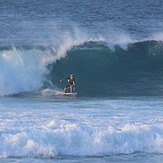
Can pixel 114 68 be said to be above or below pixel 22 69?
above

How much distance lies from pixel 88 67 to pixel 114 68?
125 cm

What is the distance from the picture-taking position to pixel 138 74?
27.5m

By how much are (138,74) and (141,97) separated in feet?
16.6

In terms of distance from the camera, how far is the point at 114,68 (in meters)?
28.0

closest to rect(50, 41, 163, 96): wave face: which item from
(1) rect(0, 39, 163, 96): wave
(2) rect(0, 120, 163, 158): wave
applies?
(1) rect(0, 39, 163, 96): wave

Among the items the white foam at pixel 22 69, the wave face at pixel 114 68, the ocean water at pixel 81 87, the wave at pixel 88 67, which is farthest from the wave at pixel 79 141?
the white foam at pixel 22 69

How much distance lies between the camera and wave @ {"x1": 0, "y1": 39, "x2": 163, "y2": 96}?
25.2m

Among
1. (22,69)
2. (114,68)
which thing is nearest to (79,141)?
(22,69)

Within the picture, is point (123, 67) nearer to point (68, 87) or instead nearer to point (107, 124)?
point (68, 87)

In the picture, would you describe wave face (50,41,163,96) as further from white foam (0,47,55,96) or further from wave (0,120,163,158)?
wave (0,120,163,158)

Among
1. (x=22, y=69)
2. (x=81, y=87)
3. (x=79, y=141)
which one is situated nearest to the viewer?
(x=79, y=141)

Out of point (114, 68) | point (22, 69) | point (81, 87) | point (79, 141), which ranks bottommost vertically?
point (79, 141)

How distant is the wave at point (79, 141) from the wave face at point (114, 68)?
8255 millimetres

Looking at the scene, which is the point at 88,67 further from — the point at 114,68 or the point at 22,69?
the point at 22,69
